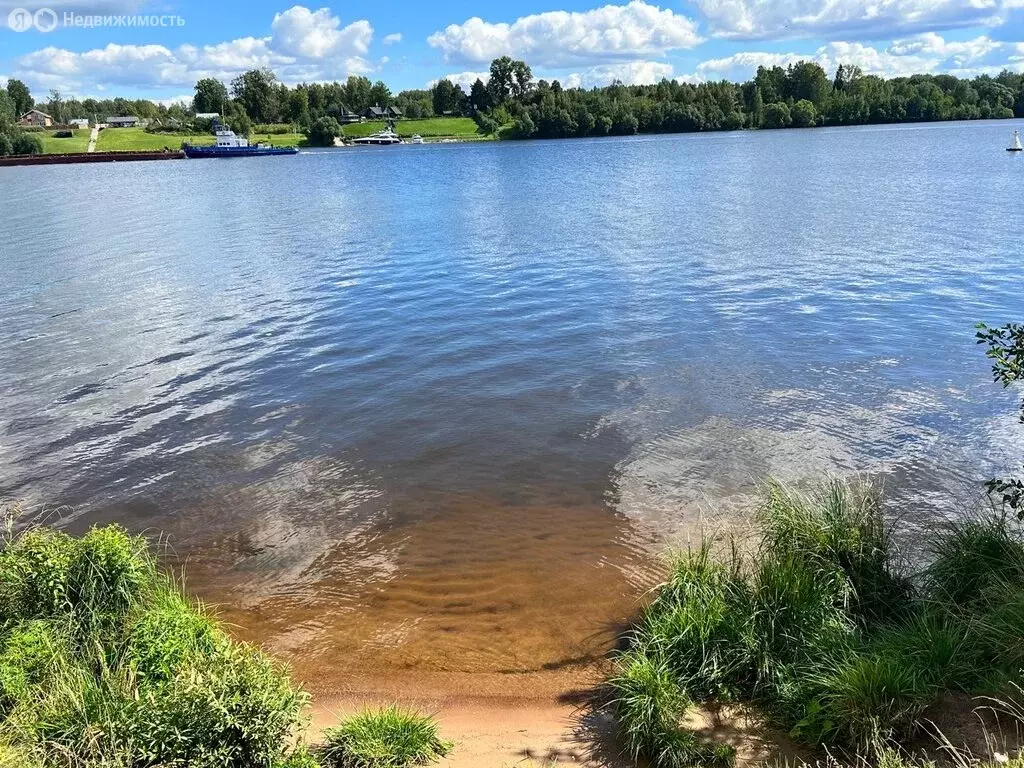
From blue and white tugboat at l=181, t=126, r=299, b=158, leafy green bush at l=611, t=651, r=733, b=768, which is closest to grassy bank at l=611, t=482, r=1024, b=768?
leafy green bush at l=611, t=651, r=733, b=768

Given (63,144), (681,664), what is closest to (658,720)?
(681,664)

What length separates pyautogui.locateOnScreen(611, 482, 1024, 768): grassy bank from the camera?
21.6ft

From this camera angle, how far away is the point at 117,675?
6.90 metres

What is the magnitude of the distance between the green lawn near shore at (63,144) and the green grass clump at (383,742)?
191 meters

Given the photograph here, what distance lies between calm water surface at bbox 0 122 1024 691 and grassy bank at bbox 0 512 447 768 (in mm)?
1988

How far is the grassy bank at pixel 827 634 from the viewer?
259 inches

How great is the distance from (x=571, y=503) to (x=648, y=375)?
6632 mm

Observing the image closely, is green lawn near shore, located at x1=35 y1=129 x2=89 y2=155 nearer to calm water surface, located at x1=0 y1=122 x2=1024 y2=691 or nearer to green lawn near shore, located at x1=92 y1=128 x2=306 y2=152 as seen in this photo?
green lawn near shore, located at x1=92 y1=128 x2=306 y2=152

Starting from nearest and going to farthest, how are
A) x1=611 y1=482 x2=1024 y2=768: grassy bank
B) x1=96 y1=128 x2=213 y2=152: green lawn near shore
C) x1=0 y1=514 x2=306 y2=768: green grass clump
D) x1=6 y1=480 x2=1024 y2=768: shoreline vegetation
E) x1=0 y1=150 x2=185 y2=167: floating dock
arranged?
x1=0 y1=514 x2=306 y2=768: green grass clump
x1=6 y1=480 x2=1024 y2=768: shoreline vegetation
x1=611 y1=482 x2=1024 y2=768: grassy bank
x1=0 y1=150 x2=185 y2=167: floating dock
x1=96 y1=128 x2=213 y2=152: green lawn near shore

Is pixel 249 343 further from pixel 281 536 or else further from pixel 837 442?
pixel 837 442

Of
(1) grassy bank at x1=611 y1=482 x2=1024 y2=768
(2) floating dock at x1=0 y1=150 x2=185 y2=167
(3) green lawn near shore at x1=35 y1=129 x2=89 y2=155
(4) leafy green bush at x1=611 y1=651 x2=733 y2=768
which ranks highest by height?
(3) green lawn near shore at x1=35 y1=129 x2=89 y2=155

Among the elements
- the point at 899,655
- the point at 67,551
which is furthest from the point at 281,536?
the point at 899,655

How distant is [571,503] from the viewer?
502 inches

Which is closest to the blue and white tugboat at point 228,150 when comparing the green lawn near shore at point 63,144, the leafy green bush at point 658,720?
the green lawn near shore at point 63,144
